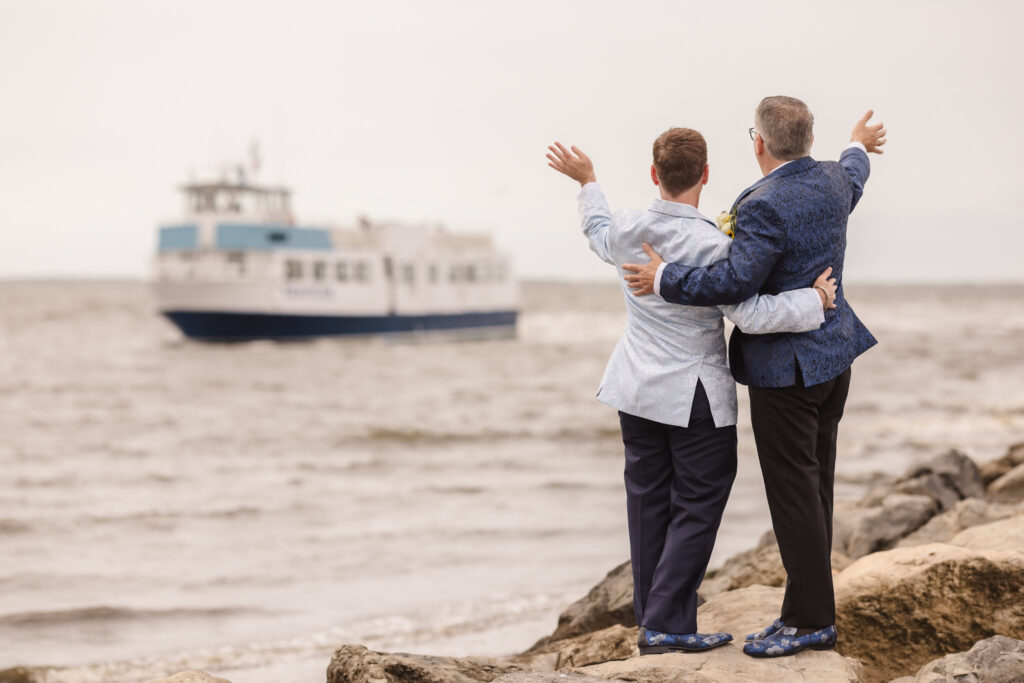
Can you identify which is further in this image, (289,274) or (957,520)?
(289,274)

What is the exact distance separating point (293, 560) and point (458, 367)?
18653 millimetres

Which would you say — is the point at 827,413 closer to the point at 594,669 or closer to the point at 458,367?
the point at 594,669

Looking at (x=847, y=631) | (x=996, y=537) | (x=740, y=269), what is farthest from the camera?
(x=996, y=537)

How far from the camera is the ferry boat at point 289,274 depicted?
28.4 meters

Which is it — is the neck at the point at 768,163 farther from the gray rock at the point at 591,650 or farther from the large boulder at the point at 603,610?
the large boulder at the point at 603,610

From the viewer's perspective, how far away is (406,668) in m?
2.69

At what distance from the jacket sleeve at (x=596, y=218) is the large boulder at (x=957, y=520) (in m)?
2.69

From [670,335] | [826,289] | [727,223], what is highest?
[727,223]

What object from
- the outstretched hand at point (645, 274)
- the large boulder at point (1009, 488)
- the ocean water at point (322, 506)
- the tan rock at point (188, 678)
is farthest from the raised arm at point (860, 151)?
the large boulder at point (1009, 488)

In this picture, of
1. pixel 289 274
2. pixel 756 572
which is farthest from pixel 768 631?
pixel 289 274

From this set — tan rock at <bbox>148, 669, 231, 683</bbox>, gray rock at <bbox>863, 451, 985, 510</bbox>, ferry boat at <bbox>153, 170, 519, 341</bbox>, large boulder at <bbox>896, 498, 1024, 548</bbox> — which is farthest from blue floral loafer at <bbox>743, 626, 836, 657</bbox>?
ferry boat at <bbox>153, 170, 519, 341</bbox>

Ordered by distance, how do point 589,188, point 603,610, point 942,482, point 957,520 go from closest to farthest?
point 589,188
point 603,610
point 957,520
point 942,482

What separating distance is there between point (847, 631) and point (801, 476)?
0.93 meters

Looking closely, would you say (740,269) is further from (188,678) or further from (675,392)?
(188,678)
